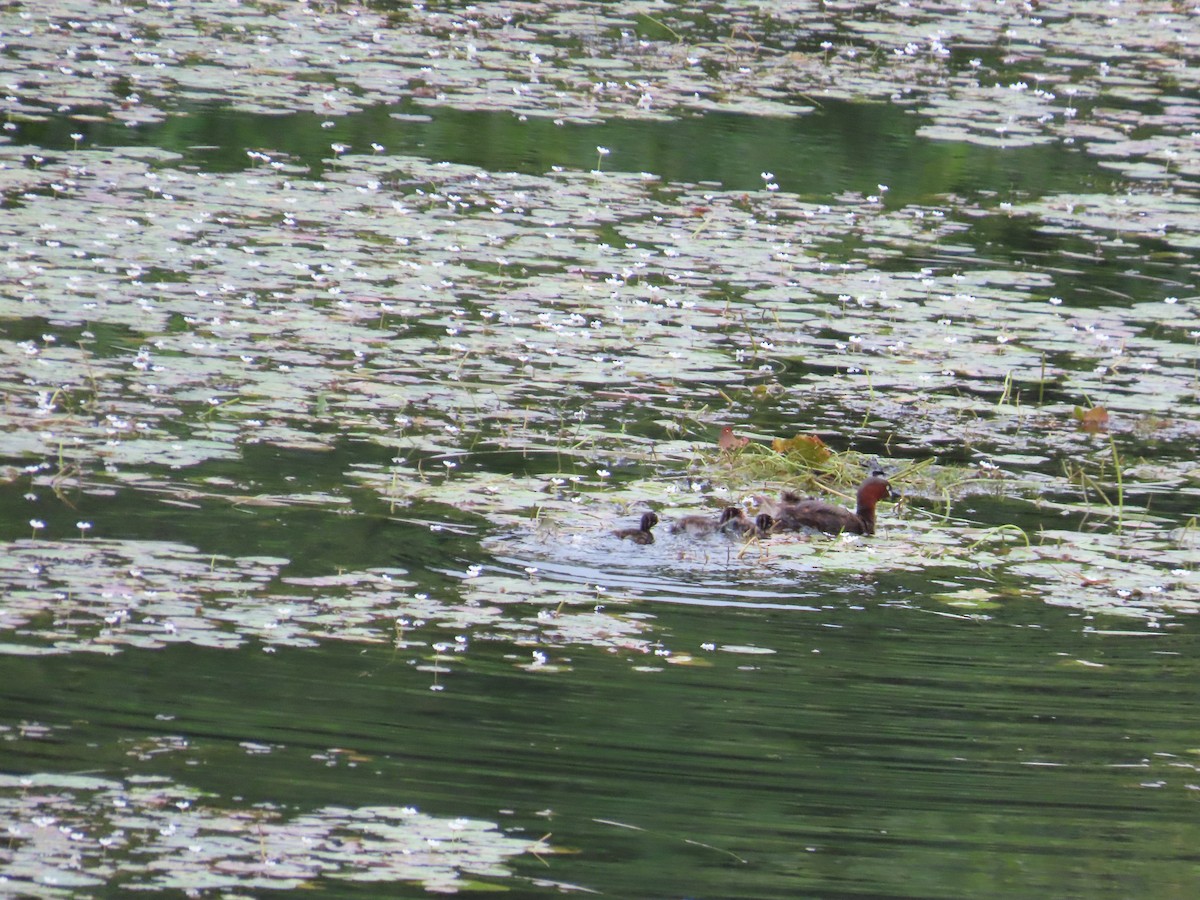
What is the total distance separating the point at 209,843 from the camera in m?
4.49

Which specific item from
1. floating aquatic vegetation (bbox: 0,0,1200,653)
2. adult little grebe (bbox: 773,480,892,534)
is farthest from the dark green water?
adult little grebe (bbox: 773,480,892,534)

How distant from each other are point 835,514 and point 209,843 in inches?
126

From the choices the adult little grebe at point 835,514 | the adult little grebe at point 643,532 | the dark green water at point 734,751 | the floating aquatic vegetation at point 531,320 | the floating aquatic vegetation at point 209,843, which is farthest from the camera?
the adult little grebe at point 835,514

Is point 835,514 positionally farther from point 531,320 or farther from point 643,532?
point 531,320

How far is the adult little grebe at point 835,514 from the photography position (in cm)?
720

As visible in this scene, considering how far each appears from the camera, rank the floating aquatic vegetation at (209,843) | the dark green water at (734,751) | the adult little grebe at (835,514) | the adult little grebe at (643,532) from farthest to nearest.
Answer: the adult little grebe at (835,514) → the adult little grebe at (643,532) → the dark green water at (734,751) → the floating aquatic vegetation at (209,843)

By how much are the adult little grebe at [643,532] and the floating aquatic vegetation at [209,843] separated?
2.12 m

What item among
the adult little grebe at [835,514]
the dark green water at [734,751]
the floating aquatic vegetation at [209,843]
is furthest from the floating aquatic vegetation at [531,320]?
the floating aquatic vegetation at [209,843]

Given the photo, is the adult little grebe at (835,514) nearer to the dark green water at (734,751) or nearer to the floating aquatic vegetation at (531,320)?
the floating aquatic vegetation at (531,320)

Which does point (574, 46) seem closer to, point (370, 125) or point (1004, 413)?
point (370, 125)

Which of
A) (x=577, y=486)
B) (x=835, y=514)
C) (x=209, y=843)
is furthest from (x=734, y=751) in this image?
(x=577, y=486)

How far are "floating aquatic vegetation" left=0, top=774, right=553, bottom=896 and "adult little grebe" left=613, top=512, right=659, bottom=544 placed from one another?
6.95 ft

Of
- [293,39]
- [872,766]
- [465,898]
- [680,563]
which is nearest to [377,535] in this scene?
[680,563]

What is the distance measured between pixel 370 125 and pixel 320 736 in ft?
28.3
